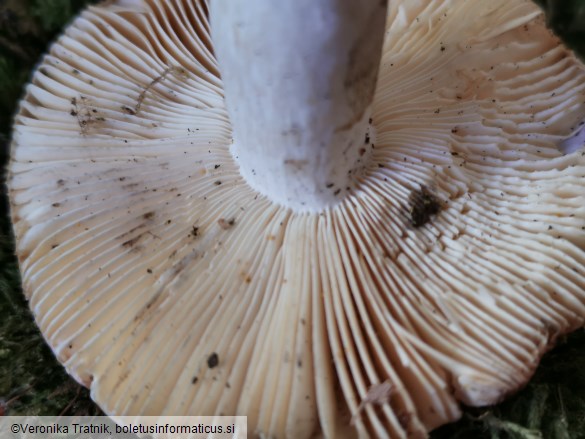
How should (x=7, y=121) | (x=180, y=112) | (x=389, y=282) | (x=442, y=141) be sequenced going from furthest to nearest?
1. (x=7, y=121)
2. (x=180, y=112)
3. (x=442, y=141)
4. (x=389, y=282)

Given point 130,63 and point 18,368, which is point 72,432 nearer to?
point 18,368

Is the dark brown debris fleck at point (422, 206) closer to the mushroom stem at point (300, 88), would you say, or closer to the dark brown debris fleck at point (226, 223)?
the mushroom stem at point (300, 88)

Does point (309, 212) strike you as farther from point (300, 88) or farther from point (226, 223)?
point (300, 88)

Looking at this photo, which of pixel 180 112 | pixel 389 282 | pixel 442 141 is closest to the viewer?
pixel 389 282

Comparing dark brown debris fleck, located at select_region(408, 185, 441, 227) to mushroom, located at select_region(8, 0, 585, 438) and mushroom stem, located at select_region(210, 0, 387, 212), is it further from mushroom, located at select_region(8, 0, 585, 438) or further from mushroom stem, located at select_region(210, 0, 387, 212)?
mushroom stem, located at select_region(210, 0, 387, 212)

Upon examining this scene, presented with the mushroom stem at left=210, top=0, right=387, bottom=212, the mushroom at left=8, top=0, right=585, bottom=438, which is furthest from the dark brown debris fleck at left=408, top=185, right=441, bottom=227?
the mushroom stem at left=210, top=0, right=387, bottom=212

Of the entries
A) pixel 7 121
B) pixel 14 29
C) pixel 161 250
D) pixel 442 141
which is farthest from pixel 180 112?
pixel 14 29

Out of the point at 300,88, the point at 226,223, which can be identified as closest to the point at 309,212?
the point at 226,223

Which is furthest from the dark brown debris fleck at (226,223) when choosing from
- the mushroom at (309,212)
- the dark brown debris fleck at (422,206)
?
the dark brown debris fleck at (422,206)
